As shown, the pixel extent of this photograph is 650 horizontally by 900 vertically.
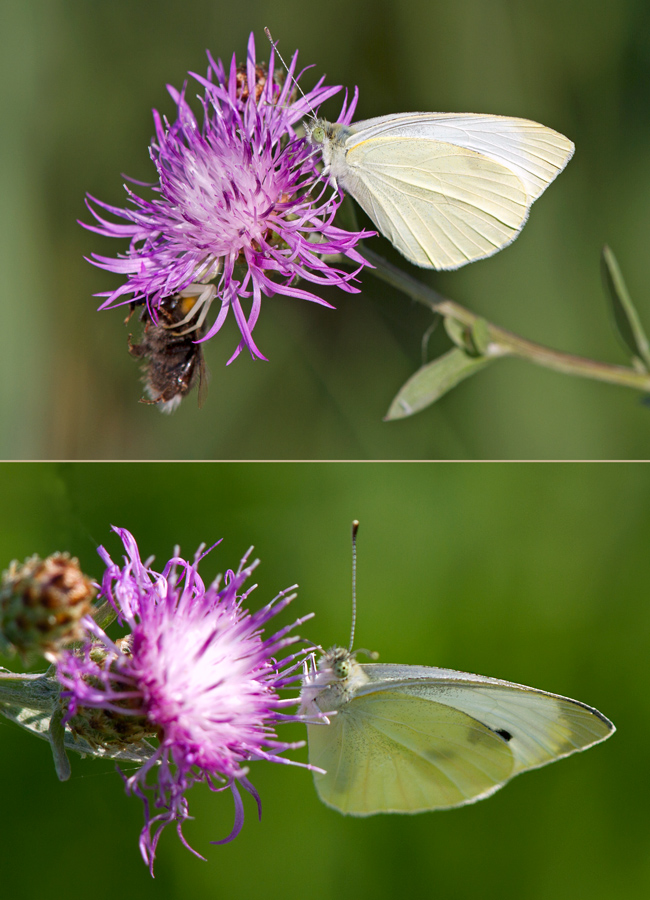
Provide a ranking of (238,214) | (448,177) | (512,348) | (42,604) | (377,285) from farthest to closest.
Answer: (377,285)
(512,348)
(448,177)
(238,214)
(42,604)

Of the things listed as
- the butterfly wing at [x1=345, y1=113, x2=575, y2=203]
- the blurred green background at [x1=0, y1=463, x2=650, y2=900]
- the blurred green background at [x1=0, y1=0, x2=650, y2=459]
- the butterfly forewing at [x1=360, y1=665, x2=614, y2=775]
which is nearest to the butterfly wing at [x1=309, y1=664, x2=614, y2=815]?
the butterfly forewing at [x1=360, y1=665, x2=614, y2=775]

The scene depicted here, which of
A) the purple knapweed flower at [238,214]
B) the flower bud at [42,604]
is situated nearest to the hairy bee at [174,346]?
the purple knapweed flower at [238,214]

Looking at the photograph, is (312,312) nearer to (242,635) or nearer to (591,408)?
(591,408)

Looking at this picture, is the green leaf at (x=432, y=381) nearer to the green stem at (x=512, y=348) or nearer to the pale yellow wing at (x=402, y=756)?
the green stem at (x=512, y=348)

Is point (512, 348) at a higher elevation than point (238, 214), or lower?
lower

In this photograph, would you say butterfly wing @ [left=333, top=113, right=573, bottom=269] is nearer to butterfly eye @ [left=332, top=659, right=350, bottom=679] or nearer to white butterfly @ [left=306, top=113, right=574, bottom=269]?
white butterfly @ [left=306, top=113, right=574, bottom=269]

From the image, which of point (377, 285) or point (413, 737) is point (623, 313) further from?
point (413, 737)

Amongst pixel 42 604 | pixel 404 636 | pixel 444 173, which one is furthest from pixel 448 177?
pixel 404 636
